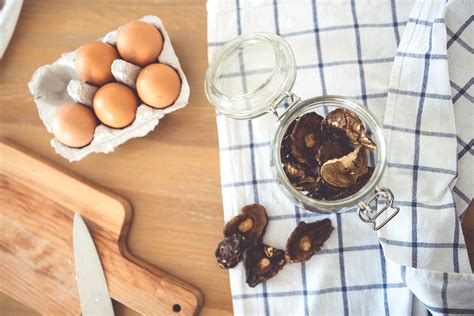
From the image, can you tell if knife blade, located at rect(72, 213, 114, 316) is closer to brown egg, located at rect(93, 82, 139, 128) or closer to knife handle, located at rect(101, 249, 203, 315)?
knife handle, located at rect(101, 249, 203, 315)

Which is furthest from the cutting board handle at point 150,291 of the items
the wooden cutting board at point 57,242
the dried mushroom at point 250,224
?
the dried mushroom at point 250,224

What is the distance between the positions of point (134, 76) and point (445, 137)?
0.49 meters

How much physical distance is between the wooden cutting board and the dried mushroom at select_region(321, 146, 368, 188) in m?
0.31

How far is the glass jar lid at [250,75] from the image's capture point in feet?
2.24

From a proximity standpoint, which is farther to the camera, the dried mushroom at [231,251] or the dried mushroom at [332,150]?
the dried mushroom at [231,251]

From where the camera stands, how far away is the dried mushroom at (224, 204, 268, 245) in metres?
0.72

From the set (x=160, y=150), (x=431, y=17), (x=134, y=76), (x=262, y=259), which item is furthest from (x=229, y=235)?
(x=431, y=17)

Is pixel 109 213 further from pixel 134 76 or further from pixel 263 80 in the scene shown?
pixel 263 80

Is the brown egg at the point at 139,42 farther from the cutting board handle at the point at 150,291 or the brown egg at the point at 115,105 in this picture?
the cutting board handle at the point at 150,291

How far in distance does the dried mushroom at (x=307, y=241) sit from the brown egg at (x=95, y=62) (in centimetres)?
39

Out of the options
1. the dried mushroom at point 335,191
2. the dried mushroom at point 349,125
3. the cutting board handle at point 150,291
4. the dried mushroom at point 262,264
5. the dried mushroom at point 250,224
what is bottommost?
the cutting board handle at point 150,291

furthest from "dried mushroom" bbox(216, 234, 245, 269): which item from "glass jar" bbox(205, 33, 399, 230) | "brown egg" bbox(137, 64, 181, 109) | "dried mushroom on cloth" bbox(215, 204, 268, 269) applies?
"brown egg" bbox(137, 64, 181, 109)

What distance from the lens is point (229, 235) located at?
73 centimetres

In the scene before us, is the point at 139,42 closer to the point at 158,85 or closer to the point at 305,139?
the point at 158,85
